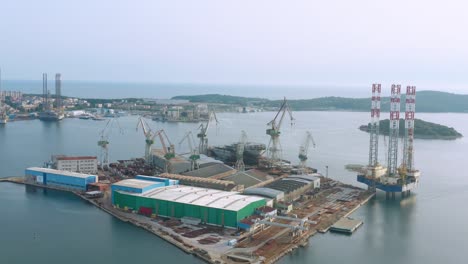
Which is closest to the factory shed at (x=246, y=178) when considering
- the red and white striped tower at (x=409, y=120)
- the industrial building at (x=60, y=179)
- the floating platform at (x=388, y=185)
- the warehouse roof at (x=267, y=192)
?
the warehouse roof at (x=267, y=192)

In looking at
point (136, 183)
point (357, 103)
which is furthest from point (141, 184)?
point (357, 103)

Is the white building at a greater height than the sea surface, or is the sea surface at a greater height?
the white building

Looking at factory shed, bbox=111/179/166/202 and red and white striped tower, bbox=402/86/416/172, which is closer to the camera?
factory shed, bbox=111/179/166/202

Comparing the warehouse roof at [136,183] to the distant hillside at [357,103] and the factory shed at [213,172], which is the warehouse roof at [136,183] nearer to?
the factory shed at [213,172]

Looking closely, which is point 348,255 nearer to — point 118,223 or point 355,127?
point 118,223

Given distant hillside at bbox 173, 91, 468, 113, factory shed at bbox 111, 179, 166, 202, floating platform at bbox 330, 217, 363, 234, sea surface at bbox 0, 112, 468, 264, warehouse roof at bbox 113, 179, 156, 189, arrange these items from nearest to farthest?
sea surface at bbox 0, 112, 468, 264, floating platform at bbox 330, 217, 363, 234, factory shed at bbox 111, 179, 166, 202, warehouse roof at bbox 113, 179, 156, 189, distant hillside at bbox 173, 91, 468, 113

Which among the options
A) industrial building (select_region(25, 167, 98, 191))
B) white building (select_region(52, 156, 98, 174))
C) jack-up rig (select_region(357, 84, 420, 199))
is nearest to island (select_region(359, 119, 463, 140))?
jack-up rig (select_region(357, 84, 420, 199))

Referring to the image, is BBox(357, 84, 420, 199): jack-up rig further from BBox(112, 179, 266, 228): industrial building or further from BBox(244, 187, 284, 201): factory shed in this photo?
BBox(112, 179, 266, 228): industrial building


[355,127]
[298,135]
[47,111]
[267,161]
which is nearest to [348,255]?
[267,161]
